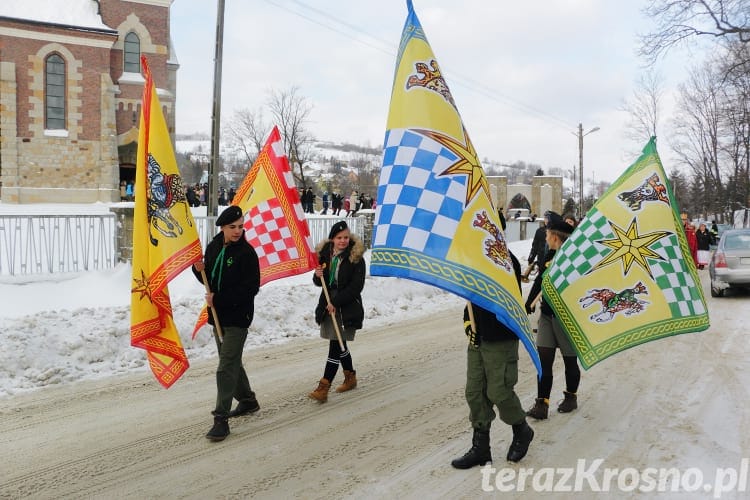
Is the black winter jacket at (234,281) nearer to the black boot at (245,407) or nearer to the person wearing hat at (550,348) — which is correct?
the black boot at (245,407)

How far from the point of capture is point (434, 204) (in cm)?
415

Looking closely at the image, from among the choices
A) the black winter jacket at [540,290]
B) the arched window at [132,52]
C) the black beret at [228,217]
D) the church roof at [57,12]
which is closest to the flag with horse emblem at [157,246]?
the black beret at [228,217]

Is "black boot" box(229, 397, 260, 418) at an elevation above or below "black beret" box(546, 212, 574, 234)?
below

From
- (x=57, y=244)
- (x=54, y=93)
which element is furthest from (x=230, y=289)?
(x=54, y=93)

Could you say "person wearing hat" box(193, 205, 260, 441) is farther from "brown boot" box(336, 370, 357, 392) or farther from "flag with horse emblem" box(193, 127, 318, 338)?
"brown boot" box(336, 370, 357, 392)

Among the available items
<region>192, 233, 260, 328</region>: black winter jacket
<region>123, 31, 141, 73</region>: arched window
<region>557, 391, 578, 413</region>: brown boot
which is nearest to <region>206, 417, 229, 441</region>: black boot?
<region>192, 233, 260, 328</region>: black winter jacket

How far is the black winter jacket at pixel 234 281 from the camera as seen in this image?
18.0 feet

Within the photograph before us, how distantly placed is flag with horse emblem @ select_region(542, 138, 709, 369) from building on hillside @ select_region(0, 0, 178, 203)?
32809 mm

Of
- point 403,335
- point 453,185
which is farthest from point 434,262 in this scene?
point 403,335

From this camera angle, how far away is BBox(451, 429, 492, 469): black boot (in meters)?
4.63

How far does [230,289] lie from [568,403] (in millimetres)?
3421

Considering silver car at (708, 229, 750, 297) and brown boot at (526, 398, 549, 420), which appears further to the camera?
silver car at (708, 229, 750, 297)

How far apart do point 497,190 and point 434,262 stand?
181ft

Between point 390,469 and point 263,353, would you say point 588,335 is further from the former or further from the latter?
point 263,353
